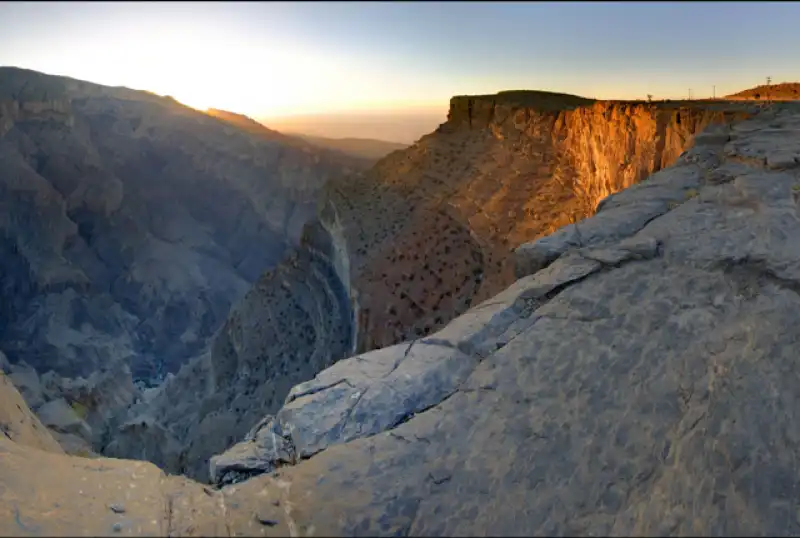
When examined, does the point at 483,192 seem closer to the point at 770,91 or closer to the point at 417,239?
the point at 417,239

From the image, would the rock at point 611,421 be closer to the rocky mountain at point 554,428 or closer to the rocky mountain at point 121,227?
the rocky mountain at point 554,428

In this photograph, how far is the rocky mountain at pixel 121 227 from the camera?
153ft

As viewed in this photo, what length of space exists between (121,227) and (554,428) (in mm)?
65184

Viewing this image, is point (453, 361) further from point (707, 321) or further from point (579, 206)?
point (579, 206)

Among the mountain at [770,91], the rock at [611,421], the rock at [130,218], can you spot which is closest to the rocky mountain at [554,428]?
the rock at [611,421]

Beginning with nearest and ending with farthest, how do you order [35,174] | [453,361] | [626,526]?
[626,526] < [453,361] < [35,174]

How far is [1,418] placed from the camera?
8.72m

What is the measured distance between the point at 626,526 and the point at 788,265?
12.9ft

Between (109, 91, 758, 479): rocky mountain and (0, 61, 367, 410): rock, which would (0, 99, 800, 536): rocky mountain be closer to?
(109, 91, 758, 479): rocky mountain

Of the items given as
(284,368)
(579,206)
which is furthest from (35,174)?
(579,206)

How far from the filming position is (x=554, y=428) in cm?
541

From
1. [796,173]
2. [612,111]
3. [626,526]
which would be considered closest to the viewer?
[626,526]

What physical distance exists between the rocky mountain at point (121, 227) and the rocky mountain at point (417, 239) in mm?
8967

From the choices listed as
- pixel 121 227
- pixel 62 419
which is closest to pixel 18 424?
pixel 62 419
